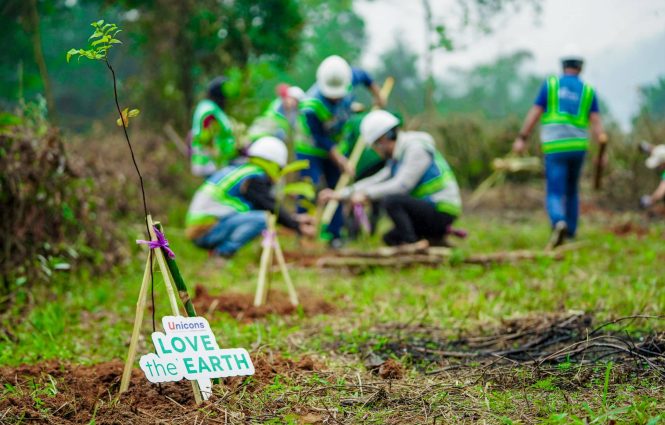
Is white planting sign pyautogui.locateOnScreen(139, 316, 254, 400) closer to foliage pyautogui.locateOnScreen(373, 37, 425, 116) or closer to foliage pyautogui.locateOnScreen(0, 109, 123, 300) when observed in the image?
foliage pyautogui.locateOnScreen(0, 109, 123, 300)

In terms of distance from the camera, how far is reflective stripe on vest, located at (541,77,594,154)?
6.57m

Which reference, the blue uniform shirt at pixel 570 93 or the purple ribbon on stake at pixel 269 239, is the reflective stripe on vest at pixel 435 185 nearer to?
the blue uniform shirt at pixel 570 93

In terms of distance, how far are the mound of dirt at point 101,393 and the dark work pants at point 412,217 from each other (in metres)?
3.16

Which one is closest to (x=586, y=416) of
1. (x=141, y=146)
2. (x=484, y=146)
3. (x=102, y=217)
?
(x=102, y=217)

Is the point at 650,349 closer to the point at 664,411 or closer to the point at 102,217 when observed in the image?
the point at 664,411

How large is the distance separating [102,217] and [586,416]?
4.56 m

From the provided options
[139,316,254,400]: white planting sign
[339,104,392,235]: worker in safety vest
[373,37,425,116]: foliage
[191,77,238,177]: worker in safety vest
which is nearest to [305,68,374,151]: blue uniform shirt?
[339,104,392,235]: worker in safety vest

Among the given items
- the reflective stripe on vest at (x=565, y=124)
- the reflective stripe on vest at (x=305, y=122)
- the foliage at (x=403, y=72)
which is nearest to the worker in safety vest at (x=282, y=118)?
the reflective stripe on vest at (x=305, y=122)

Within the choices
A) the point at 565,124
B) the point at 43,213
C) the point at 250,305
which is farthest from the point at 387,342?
the point at 565,124

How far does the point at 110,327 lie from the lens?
4.11 meters

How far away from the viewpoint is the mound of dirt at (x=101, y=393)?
95.5 inches

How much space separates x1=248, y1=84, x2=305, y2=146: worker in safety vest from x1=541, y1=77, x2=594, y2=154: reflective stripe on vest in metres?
2.75

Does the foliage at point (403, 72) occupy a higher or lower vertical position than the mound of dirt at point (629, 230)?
higher

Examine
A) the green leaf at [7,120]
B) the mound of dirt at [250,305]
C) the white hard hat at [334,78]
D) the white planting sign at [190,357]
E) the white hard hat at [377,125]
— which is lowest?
the mound of dirt at [250,305]
